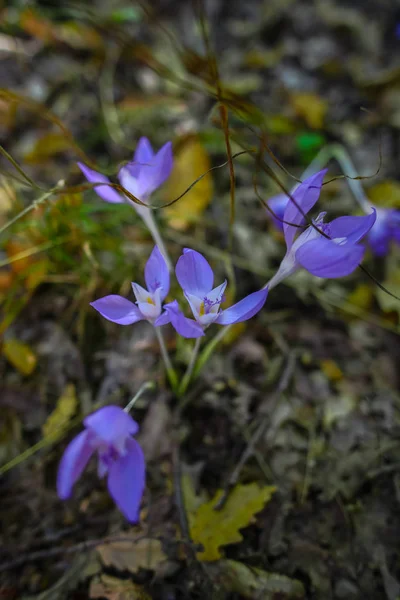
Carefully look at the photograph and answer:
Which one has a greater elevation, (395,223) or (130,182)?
(130,182)

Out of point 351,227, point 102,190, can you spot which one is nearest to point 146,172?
point 102,190

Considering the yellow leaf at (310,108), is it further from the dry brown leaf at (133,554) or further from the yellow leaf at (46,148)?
the dry brown leaf at (133,554)

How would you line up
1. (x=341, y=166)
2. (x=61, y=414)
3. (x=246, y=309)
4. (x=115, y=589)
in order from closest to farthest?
1. (x=246, y=309)
2. (x=115, y=589)
3. (x=61, y=414)
4. (x=341, y=166)

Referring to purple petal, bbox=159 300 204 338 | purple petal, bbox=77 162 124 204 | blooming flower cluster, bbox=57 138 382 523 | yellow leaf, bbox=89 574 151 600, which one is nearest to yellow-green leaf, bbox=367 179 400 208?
blooming flower cluster, bbox=57 138 382 523

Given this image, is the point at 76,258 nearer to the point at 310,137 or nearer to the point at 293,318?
the point at 293,318

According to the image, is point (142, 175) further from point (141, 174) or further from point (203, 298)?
point (203, 298)

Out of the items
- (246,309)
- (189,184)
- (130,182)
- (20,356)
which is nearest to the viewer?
(246,309)

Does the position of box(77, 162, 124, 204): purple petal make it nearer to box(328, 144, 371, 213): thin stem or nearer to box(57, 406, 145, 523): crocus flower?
box(57, 406, 145, 523): crocus flower

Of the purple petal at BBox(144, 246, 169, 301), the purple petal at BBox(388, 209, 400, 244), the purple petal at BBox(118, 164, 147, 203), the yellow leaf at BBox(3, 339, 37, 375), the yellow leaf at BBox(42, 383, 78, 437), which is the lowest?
the purple petal at BBox(388, 209, 400, 244)
